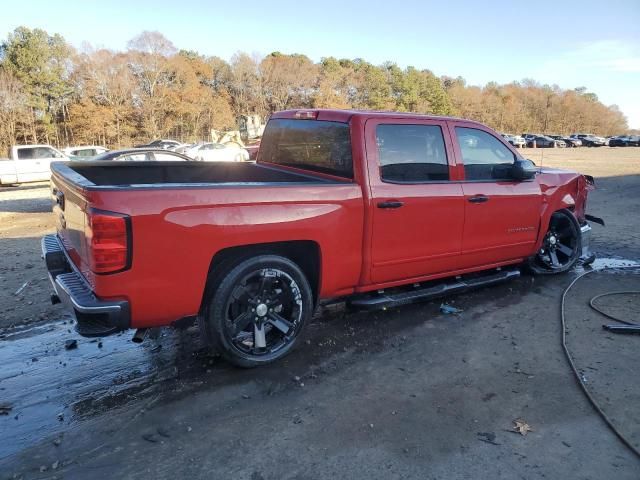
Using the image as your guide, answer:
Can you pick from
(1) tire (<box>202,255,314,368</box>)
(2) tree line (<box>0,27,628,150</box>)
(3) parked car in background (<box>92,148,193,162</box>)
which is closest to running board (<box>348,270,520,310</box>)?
(1) tire (<box>202,255,314,368</box>)

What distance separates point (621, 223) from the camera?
9445 millimetres

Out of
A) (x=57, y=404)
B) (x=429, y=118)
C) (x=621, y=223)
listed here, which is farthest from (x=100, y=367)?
(x=621, y=223)

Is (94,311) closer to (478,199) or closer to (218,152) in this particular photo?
(478,199)

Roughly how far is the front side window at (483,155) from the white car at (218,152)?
2495cm

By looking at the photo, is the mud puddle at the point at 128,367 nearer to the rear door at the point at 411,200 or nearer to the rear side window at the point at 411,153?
the rear door at the point at 411,200

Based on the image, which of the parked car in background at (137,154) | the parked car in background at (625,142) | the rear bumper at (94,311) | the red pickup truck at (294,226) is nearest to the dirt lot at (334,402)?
the red pickup truck at (294,226)

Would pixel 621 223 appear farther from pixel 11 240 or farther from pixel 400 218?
pixel 11 240

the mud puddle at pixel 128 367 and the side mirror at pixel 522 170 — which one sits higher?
the side mirror at pixel 522 170

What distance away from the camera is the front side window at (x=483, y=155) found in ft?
15.5

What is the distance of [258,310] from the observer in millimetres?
3607

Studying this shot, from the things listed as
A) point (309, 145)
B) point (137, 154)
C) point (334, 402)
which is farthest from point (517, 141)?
point (334, 402)

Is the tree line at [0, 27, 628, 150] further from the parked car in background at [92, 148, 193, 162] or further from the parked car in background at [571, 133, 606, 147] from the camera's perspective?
the parked car in background at [92, 148, 193, 162]

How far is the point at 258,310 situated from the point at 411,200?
1.65m

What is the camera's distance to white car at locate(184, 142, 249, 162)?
2864cm
